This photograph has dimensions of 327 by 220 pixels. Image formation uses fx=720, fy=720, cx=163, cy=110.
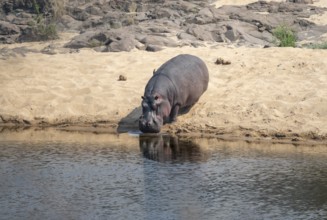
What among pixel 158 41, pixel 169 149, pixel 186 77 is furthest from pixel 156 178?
pixel 158 41

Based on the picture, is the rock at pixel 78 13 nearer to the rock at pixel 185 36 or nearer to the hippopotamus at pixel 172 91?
the rock at pixel 185 36

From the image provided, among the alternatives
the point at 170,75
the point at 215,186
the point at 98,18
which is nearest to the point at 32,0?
the point at 98,18

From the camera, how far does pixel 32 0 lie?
23344 mm

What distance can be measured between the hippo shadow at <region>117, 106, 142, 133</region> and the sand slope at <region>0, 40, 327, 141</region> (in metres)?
0.02

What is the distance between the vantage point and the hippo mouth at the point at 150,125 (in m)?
12.2

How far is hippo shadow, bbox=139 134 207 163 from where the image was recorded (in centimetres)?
1077

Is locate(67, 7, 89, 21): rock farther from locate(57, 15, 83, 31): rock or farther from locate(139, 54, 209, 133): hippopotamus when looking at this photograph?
locate(139, 54, 209, 133): hippopotamus

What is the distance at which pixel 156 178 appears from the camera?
31.4 ft

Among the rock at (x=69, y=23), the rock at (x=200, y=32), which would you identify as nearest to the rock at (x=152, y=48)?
the rock at (x=200, y=32)

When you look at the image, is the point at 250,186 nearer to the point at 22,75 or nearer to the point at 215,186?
the point at 215,186

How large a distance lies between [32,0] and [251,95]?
1188cm

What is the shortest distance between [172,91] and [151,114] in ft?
2.48

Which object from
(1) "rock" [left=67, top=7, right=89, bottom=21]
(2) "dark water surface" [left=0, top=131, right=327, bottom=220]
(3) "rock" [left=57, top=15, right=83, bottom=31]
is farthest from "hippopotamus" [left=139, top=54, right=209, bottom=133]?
(1) "rock" [left=67, top=7, right=89, bottom=21]

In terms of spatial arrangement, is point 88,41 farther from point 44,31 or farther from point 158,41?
point 44,31
